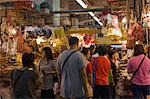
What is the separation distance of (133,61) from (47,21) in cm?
742

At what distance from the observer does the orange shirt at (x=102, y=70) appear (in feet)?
27.3

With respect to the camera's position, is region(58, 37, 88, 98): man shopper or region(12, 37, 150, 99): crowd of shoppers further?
region(58, 37, 88, 98): man shopper

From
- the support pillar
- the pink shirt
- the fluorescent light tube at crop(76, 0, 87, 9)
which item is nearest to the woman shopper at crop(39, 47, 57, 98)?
the pink shirt

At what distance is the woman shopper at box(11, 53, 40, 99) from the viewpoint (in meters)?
5.84

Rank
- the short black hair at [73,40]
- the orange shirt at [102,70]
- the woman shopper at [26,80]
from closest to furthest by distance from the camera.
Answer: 1. the woman shopper at [26,80]
2. the short black hair at [73,40]
3. the orange shirt at [102,70]

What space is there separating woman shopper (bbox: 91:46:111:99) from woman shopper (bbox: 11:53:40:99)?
265cm

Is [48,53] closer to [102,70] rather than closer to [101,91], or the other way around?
[102,70]

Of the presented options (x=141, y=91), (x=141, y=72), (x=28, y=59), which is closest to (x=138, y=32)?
(x=141, y=72)

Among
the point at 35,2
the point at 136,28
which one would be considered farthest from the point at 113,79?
the point at 35,2

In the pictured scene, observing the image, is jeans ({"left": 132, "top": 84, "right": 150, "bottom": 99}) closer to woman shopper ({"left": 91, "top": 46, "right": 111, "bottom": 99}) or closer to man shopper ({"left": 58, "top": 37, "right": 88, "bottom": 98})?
woman shopper ({"left": 91, "top": 46, "right": 111, "bottom": 99})

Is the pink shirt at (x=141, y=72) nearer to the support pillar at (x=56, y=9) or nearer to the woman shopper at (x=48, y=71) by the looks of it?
the woman shopper at (x=48, y=71)

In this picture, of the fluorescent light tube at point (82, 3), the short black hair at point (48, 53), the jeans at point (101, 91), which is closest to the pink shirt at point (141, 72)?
the jeans at point (101, 91)

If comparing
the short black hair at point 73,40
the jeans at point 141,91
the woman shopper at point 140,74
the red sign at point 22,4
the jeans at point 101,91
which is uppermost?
the red sign at point 22,4

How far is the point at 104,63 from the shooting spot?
8336 millimetres
